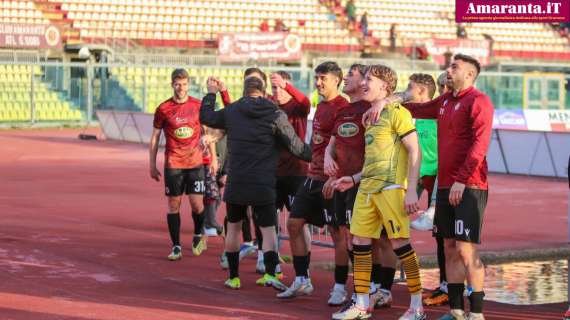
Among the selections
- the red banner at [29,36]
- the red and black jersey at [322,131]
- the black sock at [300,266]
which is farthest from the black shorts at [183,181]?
the red banner at [29,36]

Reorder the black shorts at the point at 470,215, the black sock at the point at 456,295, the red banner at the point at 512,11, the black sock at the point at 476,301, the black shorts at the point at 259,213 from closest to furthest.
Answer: the black shorts at the point at 470,215
the black sock at the point at 476,301
the black sock at the point at 456,295
the red banner at the point at 512,11
the black shorts at the point at 259,213

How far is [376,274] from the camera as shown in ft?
31.8

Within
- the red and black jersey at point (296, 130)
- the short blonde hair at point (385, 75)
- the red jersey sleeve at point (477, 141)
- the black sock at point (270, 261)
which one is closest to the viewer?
the red jersey sleeve at point (477, 141)

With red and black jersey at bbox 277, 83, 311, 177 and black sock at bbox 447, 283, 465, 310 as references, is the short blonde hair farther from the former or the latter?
red and black jersey at bbox 277, 83, 311, 177

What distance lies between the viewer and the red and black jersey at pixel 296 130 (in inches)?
427

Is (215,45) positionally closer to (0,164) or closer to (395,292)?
(0,164)

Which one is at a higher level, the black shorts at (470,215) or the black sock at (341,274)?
the black shorts at (470,215)

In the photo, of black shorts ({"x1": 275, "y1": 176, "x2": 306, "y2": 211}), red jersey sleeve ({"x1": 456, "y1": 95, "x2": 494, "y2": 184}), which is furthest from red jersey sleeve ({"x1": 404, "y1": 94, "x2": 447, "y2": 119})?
black shorts ({"x1": 275, "y1": 176, "x2": 306, "y2": 211})

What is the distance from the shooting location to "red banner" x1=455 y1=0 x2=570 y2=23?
→ 9.62m

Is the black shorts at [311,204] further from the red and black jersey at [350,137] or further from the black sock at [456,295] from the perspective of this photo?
the black sock at [456,295]

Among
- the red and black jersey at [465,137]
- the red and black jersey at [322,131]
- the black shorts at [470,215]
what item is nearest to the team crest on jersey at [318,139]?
the red and black jersey at [322,131]

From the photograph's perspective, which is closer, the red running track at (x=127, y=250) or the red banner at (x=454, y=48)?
the red running track at (x=127, y=250)

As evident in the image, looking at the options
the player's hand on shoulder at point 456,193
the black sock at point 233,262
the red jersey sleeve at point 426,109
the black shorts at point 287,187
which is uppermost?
the red jersey sleeve at point 426,109

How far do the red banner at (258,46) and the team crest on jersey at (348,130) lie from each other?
1249 inches
